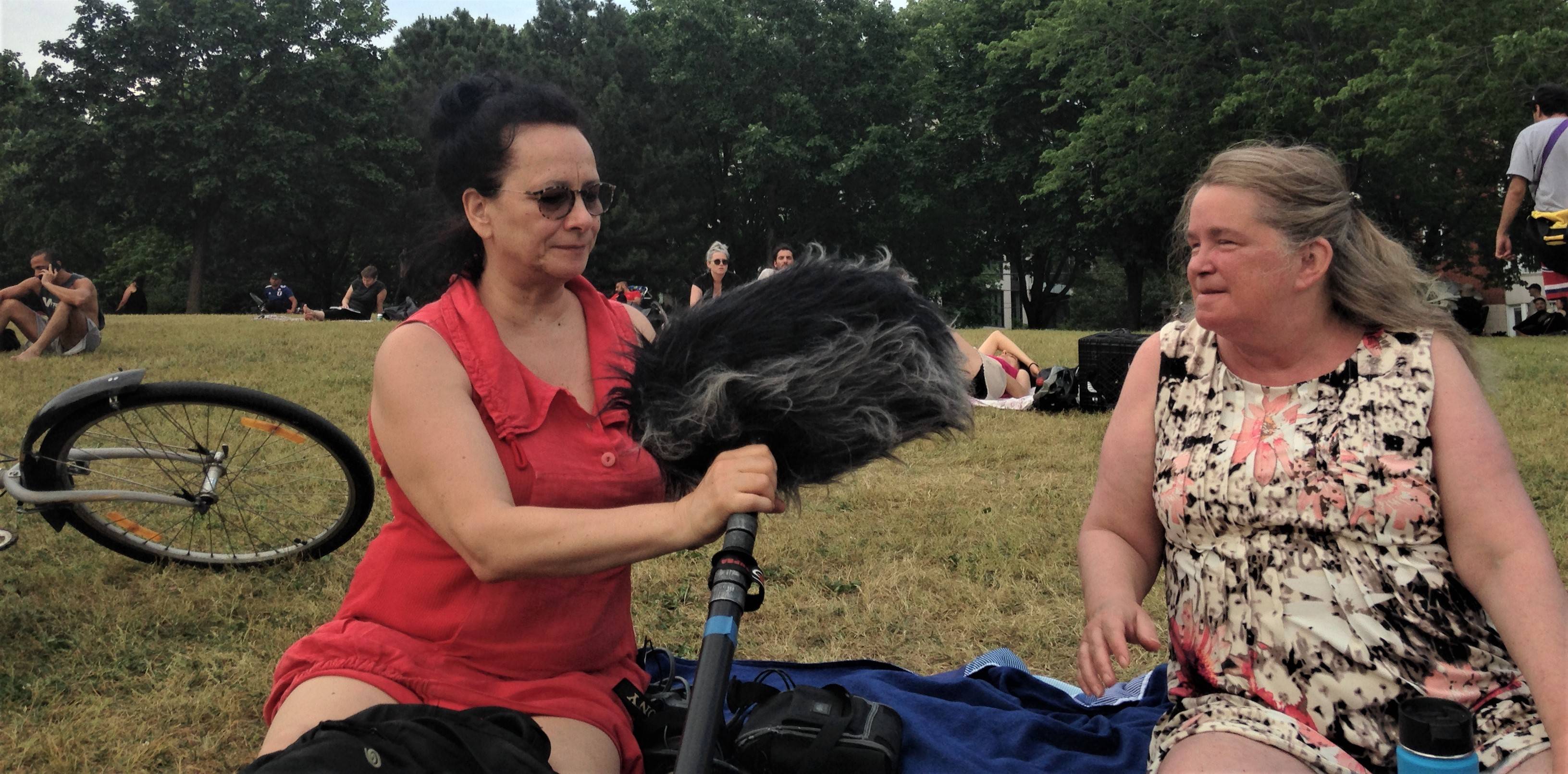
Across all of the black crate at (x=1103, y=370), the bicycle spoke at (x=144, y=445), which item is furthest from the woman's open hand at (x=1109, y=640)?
the black crate at (x=1103, y=370)

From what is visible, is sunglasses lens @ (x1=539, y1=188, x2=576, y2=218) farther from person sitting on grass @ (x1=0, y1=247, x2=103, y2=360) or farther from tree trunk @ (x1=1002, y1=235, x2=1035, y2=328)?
tree trunk @ (x1=1002, y1=235, x2=1035, y2=328)

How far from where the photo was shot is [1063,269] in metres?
46.7

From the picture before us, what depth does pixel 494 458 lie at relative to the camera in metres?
2.26

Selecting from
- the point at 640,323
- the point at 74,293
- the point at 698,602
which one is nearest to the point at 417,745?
the point at 640,323

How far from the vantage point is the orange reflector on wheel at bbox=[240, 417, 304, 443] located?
4750mm

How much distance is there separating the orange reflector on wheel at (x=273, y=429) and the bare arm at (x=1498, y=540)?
166 inches

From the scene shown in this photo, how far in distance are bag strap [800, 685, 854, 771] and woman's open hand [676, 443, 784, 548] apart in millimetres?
930

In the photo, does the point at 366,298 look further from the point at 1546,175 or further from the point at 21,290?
the point at 1546,175

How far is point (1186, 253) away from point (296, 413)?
11.9 ft

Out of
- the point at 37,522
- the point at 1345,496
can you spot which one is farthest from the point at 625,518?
the point at 37,522

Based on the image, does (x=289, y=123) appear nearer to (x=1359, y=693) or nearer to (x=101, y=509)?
(x=101, y=509)

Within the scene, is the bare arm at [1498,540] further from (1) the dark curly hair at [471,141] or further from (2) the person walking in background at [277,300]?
(2) the person walking in background at [277,300]

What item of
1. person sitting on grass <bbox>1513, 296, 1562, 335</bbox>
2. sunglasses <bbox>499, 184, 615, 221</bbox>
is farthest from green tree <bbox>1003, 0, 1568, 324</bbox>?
sunglasses <bbox>499, 184, 615, 221</bbox>

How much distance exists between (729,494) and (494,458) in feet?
1.89
